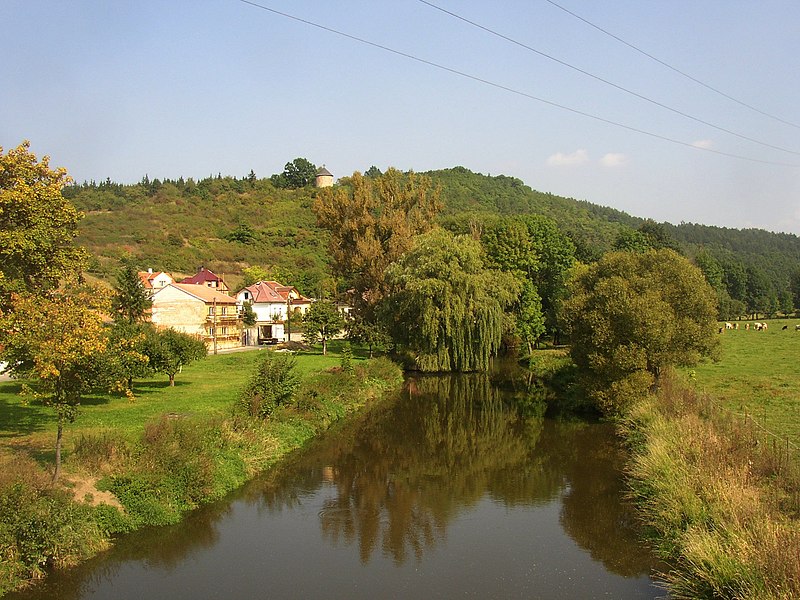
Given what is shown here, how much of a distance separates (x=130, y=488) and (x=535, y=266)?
40.8m

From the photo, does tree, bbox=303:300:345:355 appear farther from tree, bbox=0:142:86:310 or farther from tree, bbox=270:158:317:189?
tree, bbox=270:158:317:189

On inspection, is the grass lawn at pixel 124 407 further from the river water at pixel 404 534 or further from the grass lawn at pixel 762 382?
the grass lawn at pixel 762 382

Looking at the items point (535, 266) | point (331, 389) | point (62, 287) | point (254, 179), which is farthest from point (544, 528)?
point (254, 179)

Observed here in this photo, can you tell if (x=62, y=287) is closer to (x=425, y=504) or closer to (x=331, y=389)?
(x=425, y=504)

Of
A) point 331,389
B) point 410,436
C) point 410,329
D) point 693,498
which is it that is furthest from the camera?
point 410,329

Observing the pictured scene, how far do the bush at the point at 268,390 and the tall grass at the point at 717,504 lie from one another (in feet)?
40.5

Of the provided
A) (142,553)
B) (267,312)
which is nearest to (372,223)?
(267,312)

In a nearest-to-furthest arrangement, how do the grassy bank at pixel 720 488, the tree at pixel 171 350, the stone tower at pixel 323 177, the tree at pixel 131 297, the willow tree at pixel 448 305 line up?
the grassy bank at pixel 720 488 < the tree at pixel 171 350 < the willow tree at pixel 448 305 < the tree at pixel 131 297 < the stone tower at pixel 323 177

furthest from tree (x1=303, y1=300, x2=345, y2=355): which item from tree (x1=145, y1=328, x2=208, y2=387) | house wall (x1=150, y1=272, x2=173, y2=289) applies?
house wall (x1=150, y1=272, x2=173, y2=289)

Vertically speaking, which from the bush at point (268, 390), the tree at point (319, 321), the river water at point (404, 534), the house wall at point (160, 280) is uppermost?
the house wall at point (160, 280)

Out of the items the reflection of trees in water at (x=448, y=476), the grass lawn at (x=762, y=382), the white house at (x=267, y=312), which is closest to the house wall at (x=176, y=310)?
the white house at (x=267, y=312)

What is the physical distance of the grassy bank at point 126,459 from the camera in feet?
39.8

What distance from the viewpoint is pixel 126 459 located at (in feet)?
51.5

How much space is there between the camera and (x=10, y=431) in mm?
18844
